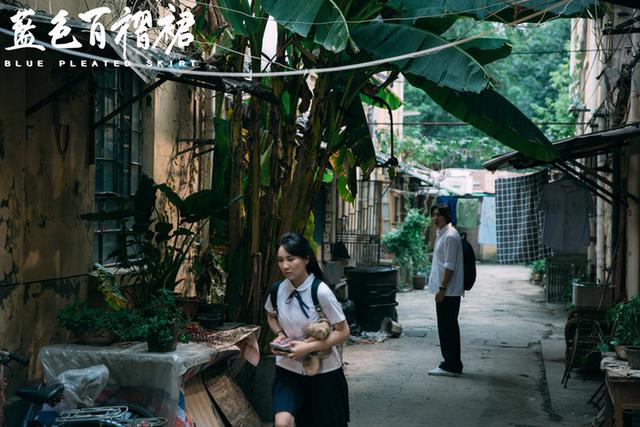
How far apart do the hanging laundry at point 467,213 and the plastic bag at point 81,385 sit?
111 feet

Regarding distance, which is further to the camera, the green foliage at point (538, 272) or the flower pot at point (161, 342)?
the green foliage at point (538, 272)

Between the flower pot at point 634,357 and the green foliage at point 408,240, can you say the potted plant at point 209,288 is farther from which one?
the green foliage at point 408,240

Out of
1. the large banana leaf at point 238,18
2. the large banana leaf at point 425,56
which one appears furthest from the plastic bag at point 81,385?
the large banana leaf at point 425,56

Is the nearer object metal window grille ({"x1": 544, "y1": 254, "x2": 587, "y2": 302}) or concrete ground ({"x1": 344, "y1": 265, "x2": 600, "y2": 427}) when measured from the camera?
concrete ground ({"x1": 344, "y1": 265, "x2": 600, "y2": 427})

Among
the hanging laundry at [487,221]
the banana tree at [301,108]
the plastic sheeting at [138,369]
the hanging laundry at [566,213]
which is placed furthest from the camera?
the hanging laundry at [487,221]

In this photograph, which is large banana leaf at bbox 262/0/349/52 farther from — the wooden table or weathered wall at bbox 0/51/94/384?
the wooden table

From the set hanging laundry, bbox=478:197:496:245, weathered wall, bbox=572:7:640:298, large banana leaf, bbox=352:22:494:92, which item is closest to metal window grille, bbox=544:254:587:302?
weathered wall, bbox=572:7:640:298

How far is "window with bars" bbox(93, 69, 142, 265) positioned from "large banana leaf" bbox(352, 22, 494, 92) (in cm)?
244

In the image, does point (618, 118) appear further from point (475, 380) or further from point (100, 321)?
point (100, 321)

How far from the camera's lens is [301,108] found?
379 inches

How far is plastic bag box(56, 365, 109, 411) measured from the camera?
605 centimetres

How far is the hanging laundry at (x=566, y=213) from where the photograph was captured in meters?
14.1

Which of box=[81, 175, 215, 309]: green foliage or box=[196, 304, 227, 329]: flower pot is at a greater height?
box=[81, 175, 215, 309]: green foliage

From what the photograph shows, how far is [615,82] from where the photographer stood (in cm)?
1398
